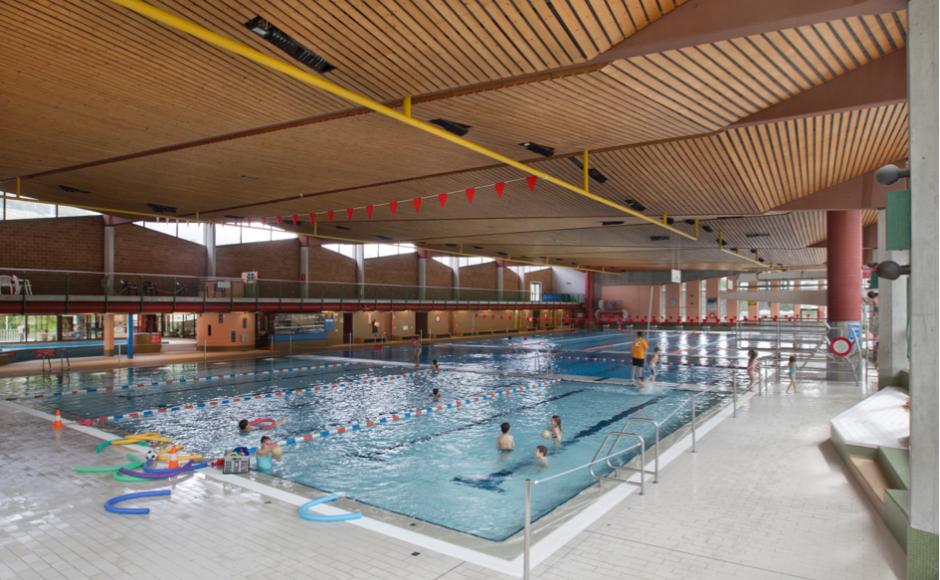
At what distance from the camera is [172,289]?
869 inches

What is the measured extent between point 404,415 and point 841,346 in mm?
10682

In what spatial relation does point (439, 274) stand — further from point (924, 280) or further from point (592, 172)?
point (924, 280)

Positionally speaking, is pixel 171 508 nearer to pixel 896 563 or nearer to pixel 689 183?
pixel 896 563

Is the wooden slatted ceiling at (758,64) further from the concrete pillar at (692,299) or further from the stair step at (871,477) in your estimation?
the concrete pillar at (692,299)

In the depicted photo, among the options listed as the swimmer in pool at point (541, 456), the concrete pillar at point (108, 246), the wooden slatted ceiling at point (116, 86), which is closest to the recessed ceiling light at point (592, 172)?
the wooden slatted ceiling at point (116, 86)

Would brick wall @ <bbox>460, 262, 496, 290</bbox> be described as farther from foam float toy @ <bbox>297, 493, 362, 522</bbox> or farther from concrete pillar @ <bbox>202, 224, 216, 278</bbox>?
foam float toy @ <bbox>297, 493, 362, 522</bbox>

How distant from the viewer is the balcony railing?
59.4ft

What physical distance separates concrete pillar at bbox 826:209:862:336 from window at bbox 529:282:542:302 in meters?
31.4

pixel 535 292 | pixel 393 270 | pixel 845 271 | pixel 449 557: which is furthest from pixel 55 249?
pixel 535 292

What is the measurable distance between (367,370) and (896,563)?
55.8 feet

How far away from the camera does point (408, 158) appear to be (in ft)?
37.0

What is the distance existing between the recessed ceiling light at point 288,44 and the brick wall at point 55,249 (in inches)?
663

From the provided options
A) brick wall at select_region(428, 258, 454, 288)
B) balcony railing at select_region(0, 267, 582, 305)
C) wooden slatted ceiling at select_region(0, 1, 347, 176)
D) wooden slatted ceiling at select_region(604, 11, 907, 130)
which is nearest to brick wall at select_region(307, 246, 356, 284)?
balcony railing at select_region(0, 267, 582, 305)

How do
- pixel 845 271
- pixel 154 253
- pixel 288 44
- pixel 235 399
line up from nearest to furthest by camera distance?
pixel 288 44 < pixel 235 399 < pixel 845 271 < pixel 154 253
